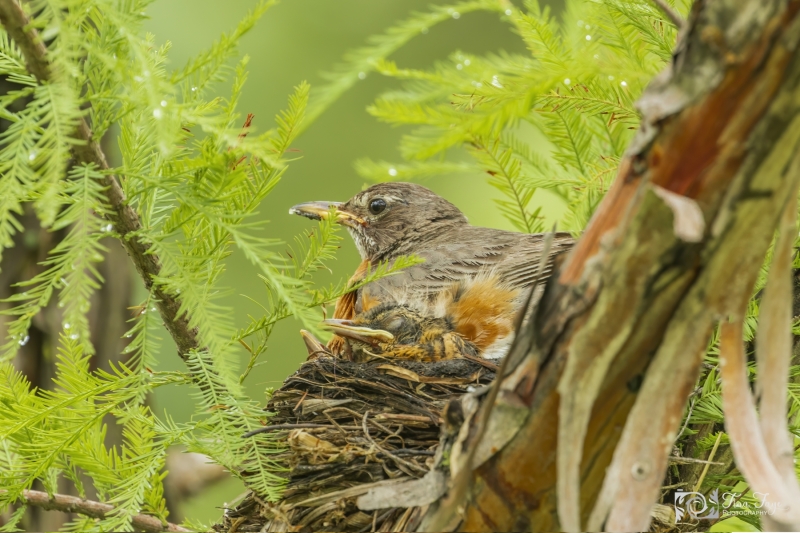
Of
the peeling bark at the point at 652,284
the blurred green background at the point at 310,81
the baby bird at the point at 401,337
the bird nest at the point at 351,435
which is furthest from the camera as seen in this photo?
Answer: the blurred green background at the point at 310,81

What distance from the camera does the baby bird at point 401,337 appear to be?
2705 mm

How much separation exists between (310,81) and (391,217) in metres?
3.53

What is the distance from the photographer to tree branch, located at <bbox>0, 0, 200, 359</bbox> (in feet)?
5.16

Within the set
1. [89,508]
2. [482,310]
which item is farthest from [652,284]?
[89,508]

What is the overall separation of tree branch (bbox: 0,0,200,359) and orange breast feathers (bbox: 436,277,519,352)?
1048mm

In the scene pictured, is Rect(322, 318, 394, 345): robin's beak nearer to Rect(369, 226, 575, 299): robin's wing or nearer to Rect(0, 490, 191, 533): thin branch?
Rect(369, 226, 575, 299): robin's wing

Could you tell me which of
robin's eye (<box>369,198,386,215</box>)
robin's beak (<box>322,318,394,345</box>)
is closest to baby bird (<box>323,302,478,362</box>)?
robin's beak (<box>322,318,394,345</box>)

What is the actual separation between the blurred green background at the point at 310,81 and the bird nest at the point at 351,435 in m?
→ 4.06

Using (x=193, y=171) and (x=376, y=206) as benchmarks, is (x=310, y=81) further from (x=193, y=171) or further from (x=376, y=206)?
(x=193, y=171)

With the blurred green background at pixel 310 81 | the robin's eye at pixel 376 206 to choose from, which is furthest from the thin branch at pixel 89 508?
the blurred green background at pixel 310 81

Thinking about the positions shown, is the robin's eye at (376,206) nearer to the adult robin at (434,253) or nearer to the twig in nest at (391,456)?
the adult robin at (434,253)

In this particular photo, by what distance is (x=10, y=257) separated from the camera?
3.95m

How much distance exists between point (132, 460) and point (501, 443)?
138 cm

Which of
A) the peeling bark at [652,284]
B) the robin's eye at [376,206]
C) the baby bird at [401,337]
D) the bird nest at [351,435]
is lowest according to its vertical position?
the bird nest at [351,435]
